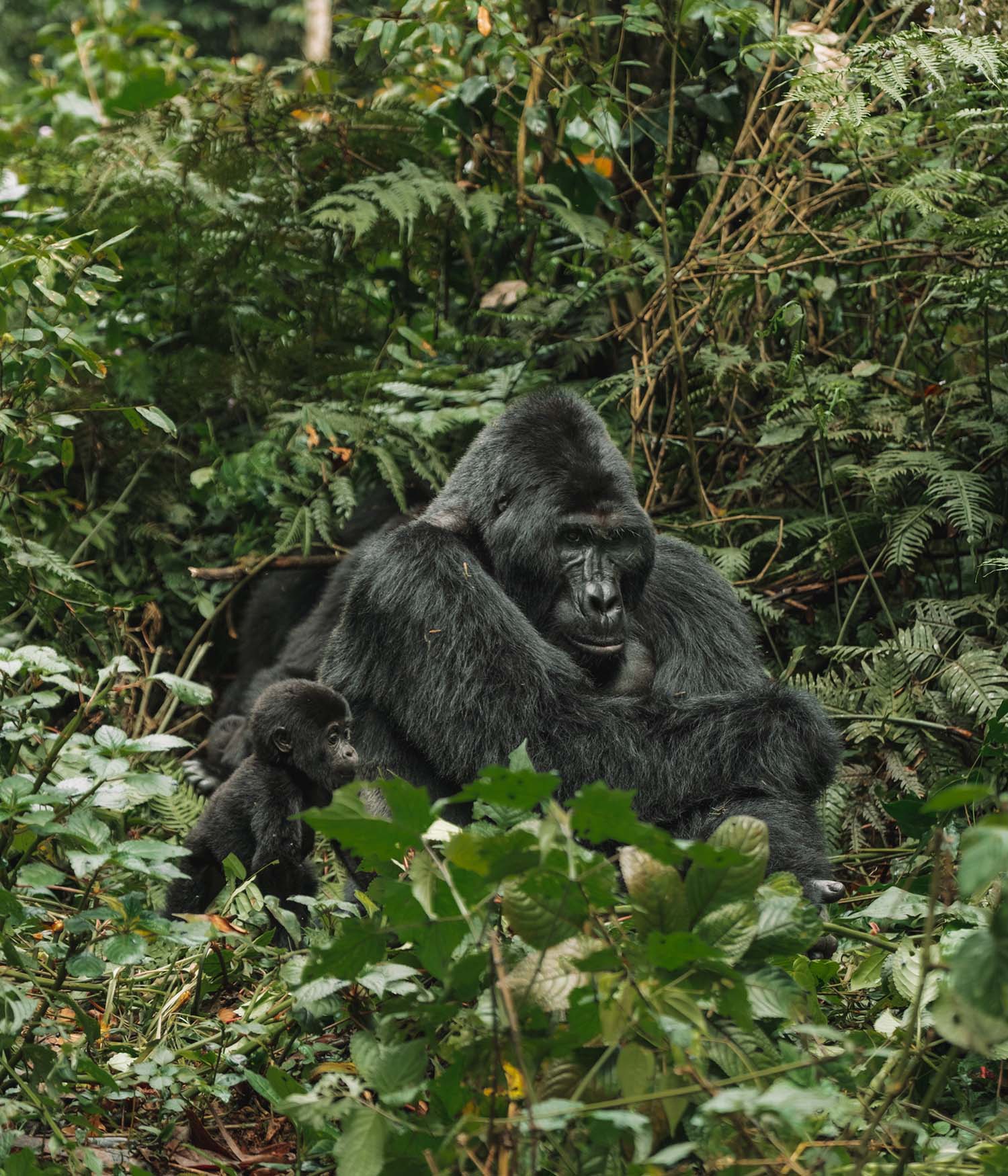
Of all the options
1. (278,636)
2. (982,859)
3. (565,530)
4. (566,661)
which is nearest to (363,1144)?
(982,859)

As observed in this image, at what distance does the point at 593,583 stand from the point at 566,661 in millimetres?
215

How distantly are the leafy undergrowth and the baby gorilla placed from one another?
3.51ft

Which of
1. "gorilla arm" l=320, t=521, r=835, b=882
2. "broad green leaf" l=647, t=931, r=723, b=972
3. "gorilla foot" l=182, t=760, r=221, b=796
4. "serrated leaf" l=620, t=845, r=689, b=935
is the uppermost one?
"broad green leaf" l=647, t=931, r=723, b=972

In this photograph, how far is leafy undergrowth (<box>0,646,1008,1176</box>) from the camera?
1.57 meters

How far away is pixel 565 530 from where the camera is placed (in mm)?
3361

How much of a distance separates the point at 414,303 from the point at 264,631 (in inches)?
65.7

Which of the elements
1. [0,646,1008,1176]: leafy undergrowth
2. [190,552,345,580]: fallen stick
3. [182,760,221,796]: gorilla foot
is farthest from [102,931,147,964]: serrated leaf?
[190,552,345,580]: fallen stick

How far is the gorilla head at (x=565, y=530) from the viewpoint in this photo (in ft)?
10.9

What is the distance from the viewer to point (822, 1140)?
6.15ft

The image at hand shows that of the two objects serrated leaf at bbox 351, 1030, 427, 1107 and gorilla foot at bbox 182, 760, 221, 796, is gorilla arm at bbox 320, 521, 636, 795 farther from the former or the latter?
gorilla foot at bbox 182, 760, 221, 796

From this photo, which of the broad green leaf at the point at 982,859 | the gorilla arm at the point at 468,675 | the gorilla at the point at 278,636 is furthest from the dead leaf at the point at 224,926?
the gorilla at the point at 278,636

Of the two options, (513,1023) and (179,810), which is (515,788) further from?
(179,810)

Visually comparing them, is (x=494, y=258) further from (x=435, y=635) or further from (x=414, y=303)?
(x=435, y=635)

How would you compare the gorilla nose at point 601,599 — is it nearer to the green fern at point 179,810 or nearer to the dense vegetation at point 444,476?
the dense vegetation at point 444,476
